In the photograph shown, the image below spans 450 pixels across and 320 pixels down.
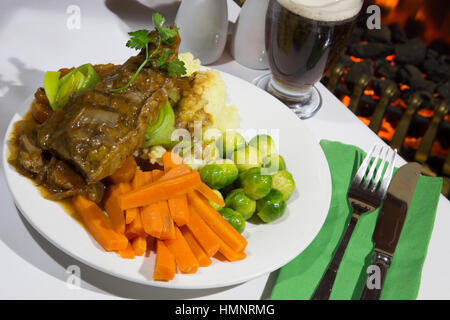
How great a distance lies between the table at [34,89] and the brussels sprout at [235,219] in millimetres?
264

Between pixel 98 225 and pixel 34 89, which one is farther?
pixel 34 89

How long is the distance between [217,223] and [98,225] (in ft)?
1.64

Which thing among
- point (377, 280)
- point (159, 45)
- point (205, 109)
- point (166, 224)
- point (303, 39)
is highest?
point (159, 45)

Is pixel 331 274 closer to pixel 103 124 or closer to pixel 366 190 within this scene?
pixel 366 190

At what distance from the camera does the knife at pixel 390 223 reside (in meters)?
2.06

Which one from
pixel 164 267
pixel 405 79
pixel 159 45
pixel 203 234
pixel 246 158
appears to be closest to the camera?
pixel 164 267

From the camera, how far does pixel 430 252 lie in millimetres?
2348

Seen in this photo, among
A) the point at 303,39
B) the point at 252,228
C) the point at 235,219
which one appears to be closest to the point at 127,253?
the point at 235,219

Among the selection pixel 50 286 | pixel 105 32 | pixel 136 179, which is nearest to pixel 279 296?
pixel 136 179

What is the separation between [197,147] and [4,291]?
112cm

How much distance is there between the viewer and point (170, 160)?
7.07 feet

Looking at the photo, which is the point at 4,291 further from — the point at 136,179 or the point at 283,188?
the point at 283,188

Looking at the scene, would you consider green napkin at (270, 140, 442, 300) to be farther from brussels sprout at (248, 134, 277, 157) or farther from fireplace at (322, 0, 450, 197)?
fireplace at (322, 0, 450, 197)

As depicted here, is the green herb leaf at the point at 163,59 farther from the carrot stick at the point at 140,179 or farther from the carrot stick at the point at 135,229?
the carrot stick at the point at 135,229
